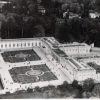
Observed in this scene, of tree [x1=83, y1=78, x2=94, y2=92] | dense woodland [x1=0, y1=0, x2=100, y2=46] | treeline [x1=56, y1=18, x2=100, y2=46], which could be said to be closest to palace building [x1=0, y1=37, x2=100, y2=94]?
tree [x1=83, y1=78, x2=94, y2=92]

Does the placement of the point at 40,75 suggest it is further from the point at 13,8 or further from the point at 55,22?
the point at 13,8

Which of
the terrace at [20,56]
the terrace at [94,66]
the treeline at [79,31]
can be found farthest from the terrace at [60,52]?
the treeline at [79,31]

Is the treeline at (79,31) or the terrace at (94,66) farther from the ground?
the treeline at (79,31)

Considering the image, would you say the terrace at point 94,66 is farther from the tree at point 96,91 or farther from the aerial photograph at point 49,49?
the tree at point 96,91

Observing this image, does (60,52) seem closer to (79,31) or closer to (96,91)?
(96,91)

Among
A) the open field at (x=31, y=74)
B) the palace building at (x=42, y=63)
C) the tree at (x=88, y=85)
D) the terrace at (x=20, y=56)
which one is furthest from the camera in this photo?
the terrace at (x=20, y=56)

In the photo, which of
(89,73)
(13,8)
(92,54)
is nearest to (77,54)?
(92,54)

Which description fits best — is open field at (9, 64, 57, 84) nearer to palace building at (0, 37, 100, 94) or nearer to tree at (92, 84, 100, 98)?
palace building at (0, 37, 100, 94)
